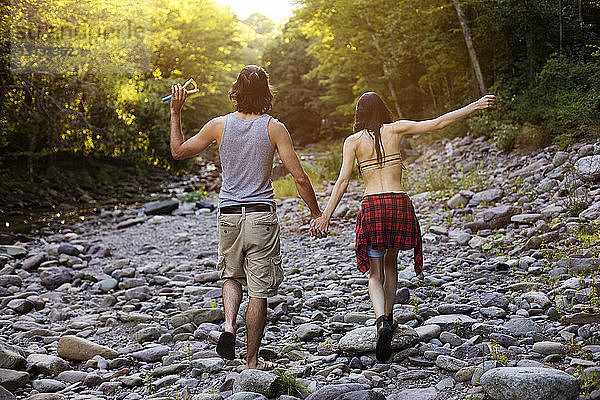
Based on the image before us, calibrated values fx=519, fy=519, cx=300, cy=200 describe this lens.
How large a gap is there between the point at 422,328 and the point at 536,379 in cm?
153

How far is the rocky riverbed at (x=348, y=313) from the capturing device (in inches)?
140

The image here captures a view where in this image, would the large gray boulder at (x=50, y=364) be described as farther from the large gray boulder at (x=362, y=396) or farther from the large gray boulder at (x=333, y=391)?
A: the large gray boulder at (x=362, y=396)

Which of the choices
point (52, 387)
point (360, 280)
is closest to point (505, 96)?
point (360, 280)

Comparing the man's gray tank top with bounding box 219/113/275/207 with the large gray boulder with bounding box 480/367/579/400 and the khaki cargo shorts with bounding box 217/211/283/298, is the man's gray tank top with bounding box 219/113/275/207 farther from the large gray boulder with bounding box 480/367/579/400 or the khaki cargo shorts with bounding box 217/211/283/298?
the large gray boulder with bounding box 480/367/579/400

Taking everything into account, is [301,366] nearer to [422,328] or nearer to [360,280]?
[422,328]

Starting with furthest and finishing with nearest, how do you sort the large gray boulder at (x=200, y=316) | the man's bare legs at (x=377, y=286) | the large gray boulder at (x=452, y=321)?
the large gray boulder at (x=200, y=316)
the large gray boulder at (x=452, y=321)
the man's bare legs at (x=377, y=286)

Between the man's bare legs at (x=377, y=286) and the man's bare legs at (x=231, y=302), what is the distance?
1.06 m

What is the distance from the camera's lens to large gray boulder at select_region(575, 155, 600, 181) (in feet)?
26.4

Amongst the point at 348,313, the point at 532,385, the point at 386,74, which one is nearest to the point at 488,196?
the point at 348,313

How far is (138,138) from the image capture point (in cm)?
2048

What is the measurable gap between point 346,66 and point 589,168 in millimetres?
17168

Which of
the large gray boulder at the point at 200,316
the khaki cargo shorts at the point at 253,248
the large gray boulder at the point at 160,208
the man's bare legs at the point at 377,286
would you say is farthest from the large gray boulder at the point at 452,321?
the large gray boulder at the point at 160,208

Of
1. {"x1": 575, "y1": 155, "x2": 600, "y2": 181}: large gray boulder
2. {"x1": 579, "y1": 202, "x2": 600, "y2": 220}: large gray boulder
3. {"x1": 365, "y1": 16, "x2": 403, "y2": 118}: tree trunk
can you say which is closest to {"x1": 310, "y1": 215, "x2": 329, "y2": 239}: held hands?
{"x1": 579, "y1": 202, "x2": 600, "y2": 220}: large gray boulder

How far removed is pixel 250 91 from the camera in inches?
149
